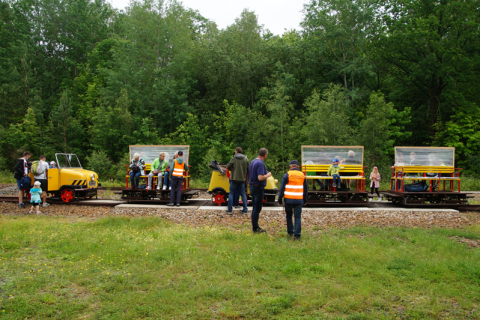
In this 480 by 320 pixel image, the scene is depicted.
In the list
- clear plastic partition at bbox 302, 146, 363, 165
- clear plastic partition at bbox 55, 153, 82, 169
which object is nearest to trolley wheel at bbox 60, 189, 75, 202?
clear plastic partition at bbox 55, 153, 82, 169

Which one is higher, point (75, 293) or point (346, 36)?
point (346, 36)

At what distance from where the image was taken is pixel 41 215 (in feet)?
34.3

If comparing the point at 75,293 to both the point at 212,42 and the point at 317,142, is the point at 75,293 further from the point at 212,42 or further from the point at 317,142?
the point at 212,42

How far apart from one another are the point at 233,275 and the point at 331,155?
8.75 m

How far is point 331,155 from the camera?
12898mm

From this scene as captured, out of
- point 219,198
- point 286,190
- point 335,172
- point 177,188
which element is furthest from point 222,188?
point 286,190

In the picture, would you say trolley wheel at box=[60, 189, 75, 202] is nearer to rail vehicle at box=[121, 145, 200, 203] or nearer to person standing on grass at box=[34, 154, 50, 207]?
person standing on grass at box=[34, 154, 50, 207]

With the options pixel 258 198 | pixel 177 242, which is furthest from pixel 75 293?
pixel 258 198

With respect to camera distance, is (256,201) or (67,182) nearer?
(256,201)

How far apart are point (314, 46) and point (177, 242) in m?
30.8

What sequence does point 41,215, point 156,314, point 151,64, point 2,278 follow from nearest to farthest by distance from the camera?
point 156,314, point 2,278, point 41,215, point 151,64

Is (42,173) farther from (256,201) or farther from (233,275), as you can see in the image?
(233,275)

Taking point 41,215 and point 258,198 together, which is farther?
point 41,215

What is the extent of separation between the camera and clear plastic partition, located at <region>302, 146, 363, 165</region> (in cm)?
1281
